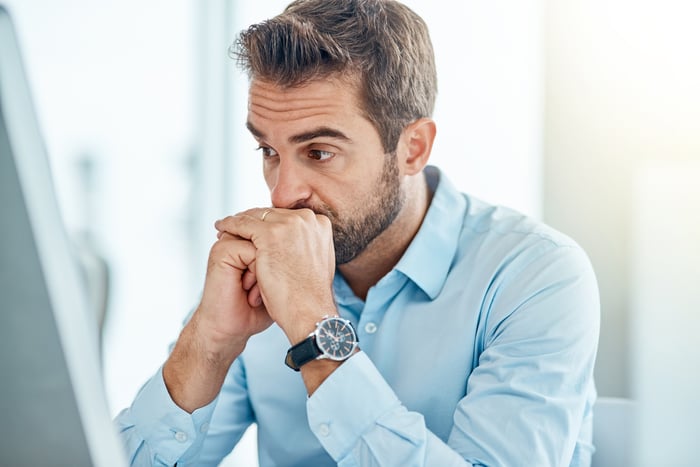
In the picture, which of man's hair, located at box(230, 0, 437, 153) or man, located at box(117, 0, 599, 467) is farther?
man's hair, located at box(230, 0, 437, 153)

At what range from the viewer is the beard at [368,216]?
4.81 ft

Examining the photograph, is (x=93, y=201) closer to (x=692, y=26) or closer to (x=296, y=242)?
(x=296, y=242)

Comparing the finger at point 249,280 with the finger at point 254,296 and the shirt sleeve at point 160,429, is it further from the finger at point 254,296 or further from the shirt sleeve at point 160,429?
the shirt sleeve at point 160,429

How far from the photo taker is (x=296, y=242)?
1.29 metres

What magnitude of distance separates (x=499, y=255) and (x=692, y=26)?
3.61 feet

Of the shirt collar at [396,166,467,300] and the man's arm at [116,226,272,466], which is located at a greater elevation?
the shirt collar at [396,166,467,300]

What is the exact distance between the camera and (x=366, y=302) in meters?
1.48

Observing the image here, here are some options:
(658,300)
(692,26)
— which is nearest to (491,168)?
(692,26)

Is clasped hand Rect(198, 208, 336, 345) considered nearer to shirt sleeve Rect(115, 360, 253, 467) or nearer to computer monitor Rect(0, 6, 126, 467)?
shirt sleeve Rect(115, 360, 253, 467)

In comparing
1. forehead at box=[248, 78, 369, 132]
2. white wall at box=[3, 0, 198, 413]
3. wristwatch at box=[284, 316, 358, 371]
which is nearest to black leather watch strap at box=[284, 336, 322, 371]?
wristwatch at box=[284, 316, 358, 371]

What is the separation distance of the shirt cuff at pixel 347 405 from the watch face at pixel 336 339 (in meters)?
0.02

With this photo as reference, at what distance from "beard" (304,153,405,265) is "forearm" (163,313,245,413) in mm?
278

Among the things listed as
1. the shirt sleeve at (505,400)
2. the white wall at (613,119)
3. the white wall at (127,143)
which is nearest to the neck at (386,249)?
the shirt sleeve at (505,400)

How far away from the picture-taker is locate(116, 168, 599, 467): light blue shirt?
1.14 meters
